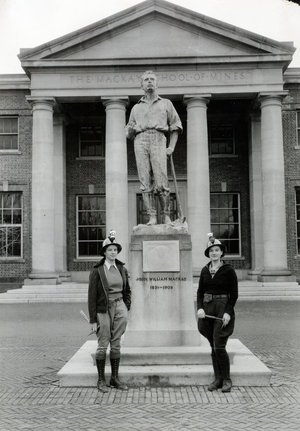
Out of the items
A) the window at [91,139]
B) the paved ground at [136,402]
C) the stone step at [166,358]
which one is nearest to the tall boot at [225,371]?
the paved ground at [136,402]

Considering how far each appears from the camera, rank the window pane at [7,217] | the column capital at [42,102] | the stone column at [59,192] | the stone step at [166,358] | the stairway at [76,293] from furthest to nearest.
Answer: the window pane at [7,217]
the stone column at [59,192]
the column capital at [42,102]
the stairway at [76,293]
the stone step at [166,358]

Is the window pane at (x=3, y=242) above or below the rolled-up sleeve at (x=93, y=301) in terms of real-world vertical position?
above

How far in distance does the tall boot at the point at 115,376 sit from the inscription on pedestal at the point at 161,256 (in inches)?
70.1

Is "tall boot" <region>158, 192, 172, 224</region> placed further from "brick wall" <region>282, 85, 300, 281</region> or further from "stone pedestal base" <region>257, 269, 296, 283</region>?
"brick wall" <region>282, 85, 300, 281</region>

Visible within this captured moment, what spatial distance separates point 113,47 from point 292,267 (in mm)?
13144

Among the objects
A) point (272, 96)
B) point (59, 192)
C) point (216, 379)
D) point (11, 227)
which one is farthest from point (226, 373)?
point (11, 227)

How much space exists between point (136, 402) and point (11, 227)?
2251cm

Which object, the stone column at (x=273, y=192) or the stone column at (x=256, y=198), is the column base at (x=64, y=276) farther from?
the stone column at (x=273, y=192)

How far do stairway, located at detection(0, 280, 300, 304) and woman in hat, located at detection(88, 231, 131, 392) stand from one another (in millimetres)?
14261

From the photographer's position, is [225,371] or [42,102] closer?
[225,371]

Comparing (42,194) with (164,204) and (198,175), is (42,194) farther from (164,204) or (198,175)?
(164,204)

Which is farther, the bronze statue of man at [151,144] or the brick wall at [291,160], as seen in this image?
the brick wall at [291,160]

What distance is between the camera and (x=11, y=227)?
28.4 meters

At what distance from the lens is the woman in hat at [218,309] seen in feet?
24.1
